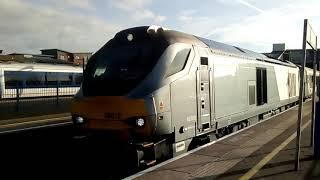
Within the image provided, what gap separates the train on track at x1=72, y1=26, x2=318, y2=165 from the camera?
27.1ft

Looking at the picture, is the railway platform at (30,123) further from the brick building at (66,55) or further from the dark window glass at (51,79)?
the brick building at (66,55)

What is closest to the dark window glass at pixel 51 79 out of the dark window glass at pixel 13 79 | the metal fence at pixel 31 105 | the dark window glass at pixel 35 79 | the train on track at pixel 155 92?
the dark window glass at pixel 35 79

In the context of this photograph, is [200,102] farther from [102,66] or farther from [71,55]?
[71,55]

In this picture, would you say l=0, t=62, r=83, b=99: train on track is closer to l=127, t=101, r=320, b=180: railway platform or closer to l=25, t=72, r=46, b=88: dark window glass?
l=25, t=72, r=46, b=88: dark window glass

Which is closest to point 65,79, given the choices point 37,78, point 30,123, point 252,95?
point 37,78

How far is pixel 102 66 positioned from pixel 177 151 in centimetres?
251

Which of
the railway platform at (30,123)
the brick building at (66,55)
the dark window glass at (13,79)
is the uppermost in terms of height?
the brick building at (66,55)

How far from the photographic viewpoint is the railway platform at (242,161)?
7.37 meters

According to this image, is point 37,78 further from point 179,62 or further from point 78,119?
point 179,62

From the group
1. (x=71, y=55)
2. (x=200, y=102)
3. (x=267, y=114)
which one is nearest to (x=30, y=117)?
(x=267, y=114)

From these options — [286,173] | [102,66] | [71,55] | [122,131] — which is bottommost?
[286,173]

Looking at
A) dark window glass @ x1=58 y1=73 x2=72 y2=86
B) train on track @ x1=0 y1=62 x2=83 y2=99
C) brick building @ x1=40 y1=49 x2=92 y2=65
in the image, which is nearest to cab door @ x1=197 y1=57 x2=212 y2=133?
train on track @ x1=0 y1=62 x2=83 y2=99

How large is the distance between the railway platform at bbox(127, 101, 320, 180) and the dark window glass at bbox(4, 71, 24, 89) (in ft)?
75.6

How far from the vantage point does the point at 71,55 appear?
9244 centimetres
